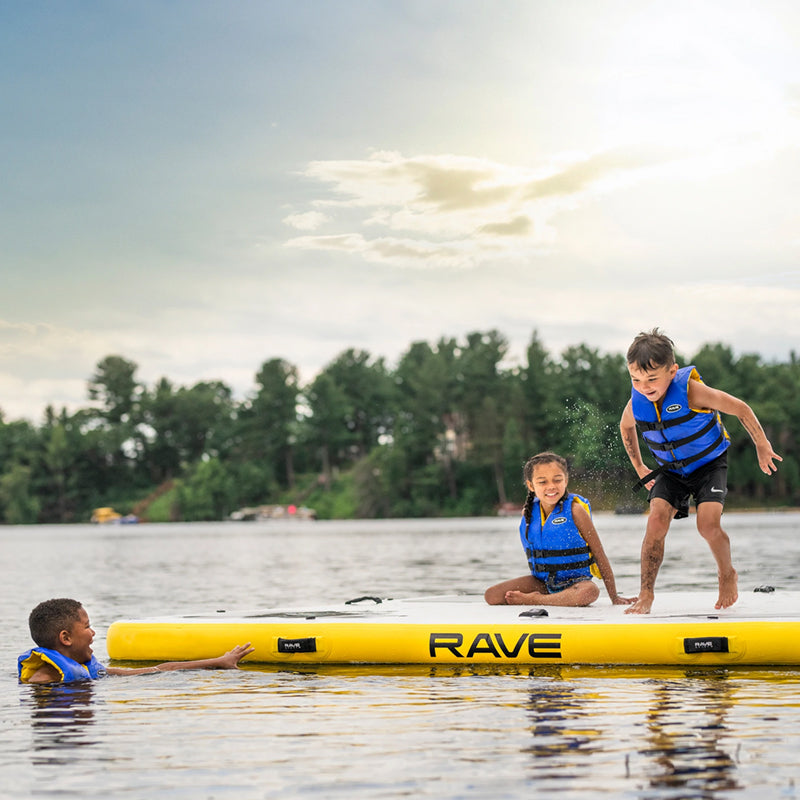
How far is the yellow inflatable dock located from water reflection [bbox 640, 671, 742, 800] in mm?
270

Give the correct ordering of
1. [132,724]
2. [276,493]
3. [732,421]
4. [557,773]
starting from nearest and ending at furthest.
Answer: [557,773] < [132,724] < [732,421] < [276,493]

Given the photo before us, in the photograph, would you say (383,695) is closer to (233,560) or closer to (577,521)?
(577,521)

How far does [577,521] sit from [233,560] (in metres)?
22.7

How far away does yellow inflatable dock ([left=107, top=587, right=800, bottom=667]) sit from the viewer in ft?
23.6

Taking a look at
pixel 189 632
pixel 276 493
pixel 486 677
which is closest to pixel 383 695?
pixel 486 677

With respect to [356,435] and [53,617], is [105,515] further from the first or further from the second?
[53,617]

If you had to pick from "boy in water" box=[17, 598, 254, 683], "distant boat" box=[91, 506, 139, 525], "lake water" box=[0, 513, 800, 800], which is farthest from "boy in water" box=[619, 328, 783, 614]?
"distant boat" box=[91, 506, 139, 525]

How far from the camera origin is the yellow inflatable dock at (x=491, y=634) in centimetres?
720

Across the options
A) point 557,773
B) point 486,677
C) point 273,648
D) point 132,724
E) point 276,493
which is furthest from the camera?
point 276,493

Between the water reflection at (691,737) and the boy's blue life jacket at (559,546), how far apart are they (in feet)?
4.43

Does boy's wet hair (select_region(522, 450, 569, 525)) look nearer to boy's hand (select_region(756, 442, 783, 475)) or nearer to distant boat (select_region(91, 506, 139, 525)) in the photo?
boy's hand (select_region(756, 442, 783, 475))

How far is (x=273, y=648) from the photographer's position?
795cm

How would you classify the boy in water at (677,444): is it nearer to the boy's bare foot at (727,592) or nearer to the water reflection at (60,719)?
the boy's bare foot at (727,592)

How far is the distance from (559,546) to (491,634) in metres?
1.03
